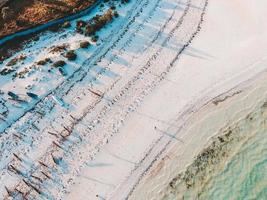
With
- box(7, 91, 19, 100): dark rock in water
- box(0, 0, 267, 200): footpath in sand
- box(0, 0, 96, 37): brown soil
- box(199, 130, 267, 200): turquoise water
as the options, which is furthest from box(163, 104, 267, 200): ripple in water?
box(0, 0, 96, 37): brown soil

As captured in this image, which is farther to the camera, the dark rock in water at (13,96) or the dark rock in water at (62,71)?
the dark rock in water at (62,71)

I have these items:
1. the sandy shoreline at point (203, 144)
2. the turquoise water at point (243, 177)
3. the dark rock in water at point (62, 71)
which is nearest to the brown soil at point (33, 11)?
the dark rock in water at point (62, 71)

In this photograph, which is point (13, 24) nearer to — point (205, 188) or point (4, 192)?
point (4, 192)

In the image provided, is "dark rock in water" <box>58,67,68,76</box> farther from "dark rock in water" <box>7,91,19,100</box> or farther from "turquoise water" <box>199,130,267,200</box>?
"turquoise water" <box>199,130,267,200</box>

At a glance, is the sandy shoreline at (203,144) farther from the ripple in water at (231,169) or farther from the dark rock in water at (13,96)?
the dark rock in water at (13,96)

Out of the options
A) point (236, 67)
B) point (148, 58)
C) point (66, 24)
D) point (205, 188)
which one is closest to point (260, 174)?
point (205, 188)

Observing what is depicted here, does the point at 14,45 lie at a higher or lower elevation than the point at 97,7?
lower
